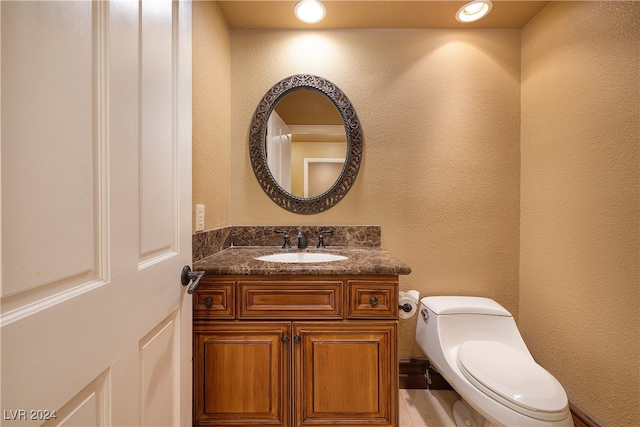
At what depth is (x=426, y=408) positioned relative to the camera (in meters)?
1.51

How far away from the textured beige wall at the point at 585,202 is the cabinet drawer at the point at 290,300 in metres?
1.16

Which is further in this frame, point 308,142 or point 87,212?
point 308,142

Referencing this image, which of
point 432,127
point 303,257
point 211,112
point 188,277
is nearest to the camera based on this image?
point 188,277

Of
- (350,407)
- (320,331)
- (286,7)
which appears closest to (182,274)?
(320,331)

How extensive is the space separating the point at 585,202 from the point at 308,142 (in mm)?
1435

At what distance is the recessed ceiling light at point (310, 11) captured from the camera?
1438mm

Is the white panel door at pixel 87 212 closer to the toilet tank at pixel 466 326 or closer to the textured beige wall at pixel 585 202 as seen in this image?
the toilet tank at pixel 466 326

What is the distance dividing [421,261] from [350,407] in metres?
0.92

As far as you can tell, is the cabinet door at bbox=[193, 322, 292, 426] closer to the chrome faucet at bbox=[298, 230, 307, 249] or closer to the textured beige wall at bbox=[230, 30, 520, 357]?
the chrome faucet at bbox=[298, 230, 307, 249]

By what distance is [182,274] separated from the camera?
85 cm

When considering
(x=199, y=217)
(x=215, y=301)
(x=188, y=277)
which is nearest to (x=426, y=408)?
(x=215, y=301)

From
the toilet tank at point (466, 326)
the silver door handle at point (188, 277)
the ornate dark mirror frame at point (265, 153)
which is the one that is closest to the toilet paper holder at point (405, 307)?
the toilet tank at point (466, 326)

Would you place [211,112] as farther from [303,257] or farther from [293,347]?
[293,347]

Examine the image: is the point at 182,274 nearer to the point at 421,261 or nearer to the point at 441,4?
the point at 421,261
